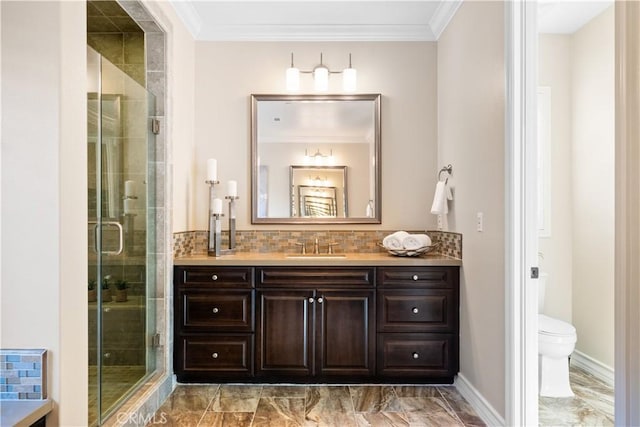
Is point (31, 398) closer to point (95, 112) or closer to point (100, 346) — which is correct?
point (100, 346)

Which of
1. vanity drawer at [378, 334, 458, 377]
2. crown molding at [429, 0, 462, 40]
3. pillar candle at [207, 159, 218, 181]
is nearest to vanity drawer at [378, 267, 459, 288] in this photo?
vanity drawer at [378, 334, 458, 377]

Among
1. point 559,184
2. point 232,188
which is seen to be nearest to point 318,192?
point 232,188

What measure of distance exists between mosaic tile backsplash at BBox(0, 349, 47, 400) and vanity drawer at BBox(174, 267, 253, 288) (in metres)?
1.41

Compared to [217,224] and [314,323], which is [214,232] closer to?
[217,224]

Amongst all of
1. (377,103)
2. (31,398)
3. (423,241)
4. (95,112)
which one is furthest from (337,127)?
(31,398)

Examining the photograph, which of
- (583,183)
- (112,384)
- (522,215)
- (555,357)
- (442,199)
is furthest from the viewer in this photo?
(583,183)

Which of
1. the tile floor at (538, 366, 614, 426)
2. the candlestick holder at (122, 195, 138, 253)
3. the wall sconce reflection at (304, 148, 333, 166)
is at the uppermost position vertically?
the wall sconce reflection at (304, 148, 333, 166)

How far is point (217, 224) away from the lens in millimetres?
2889

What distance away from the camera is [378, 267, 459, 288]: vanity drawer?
2.67m

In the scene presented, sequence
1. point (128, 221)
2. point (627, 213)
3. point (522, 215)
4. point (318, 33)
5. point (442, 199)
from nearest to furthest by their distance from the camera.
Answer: point (627, 213) → point (522, 215) → point (128, 221) → point (442, 199) → point (318, 33)

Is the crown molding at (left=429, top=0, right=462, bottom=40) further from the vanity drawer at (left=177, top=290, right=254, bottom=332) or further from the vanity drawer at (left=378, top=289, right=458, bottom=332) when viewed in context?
the vanity drawer at (left=177, top=290, right=254, bottom=332)

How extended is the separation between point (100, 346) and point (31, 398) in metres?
0.85

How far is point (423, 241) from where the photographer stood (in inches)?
111

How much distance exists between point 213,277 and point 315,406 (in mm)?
1049
